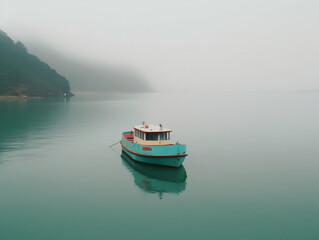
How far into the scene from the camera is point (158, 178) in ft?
97.7

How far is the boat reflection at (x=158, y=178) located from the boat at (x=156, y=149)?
2.55 ft

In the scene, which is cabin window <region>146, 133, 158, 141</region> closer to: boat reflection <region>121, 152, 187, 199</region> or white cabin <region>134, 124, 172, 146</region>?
white cabin <region>134, 124, 172, 146</region>

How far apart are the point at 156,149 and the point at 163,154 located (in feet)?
3.46

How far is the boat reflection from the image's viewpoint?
26516 mm

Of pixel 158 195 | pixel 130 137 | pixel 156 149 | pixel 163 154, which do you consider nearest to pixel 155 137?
pixel 156 149

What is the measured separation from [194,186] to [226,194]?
12.0 ft

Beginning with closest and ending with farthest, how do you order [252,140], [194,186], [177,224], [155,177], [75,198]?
[177,224] < [75,198] < [194,186] < [155,177] < [252,140]

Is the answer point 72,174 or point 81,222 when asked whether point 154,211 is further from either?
point 72,174

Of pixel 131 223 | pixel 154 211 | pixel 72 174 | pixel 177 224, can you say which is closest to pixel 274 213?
pixel 177 224

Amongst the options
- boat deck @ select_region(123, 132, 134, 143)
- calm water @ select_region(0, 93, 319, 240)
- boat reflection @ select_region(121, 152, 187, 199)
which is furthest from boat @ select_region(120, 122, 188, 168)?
boat deck @ select_region(123, 132, 134, 143)

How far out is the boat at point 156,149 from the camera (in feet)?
103

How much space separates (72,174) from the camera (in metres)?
30.6

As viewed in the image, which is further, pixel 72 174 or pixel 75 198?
pixel 72 174

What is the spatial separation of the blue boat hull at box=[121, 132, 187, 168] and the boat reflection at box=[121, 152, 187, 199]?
83 centimetres
